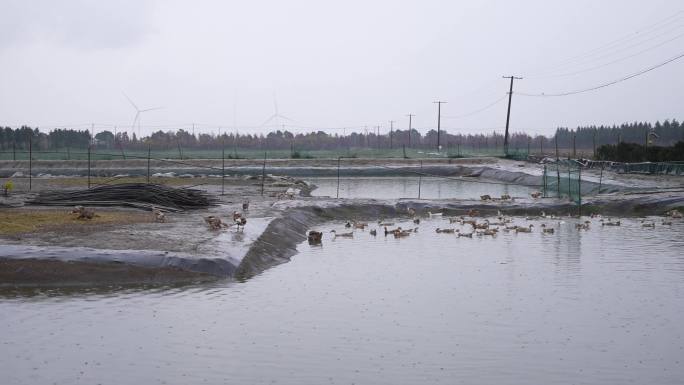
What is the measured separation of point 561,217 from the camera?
960 inches

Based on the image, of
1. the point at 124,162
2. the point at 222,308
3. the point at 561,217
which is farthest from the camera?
the point at 124,162

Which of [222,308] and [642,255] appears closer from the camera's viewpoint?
[222,308]

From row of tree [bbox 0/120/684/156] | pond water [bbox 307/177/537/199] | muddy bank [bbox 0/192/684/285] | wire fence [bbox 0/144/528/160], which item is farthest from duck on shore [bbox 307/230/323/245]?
row of tree [bbox 0/120/684/156]

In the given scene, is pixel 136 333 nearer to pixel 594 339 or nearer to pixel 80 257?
pixel 80 257

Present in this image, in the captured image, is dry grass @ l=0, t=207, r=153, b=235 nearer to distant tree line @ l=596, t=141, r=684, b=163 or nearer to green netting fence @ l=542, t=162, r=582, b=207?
green netting fence @ l=542, t=162, r=582, b=207

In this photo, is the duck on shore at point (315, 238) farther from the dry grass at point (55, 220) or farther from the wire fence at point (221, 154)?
the wire fence at point (221, 154)

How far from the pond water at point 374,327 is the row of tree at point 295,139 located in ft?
186

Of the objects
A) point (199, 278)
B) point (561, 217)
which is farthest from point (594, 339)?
point (561, 217)

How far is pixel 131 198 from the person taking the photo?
2172 cm

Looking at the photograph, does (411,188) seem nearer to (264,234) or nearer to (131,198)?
(131,198)

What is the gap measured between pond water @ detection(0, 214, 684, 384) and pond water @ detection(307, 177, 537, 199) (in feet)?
58.2

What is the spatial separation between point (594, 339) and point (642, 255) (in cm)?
738

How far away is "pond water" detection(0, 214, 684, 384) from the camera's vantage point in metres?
8.84

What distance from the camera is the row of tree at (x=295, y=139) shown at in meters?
→ 72.0
